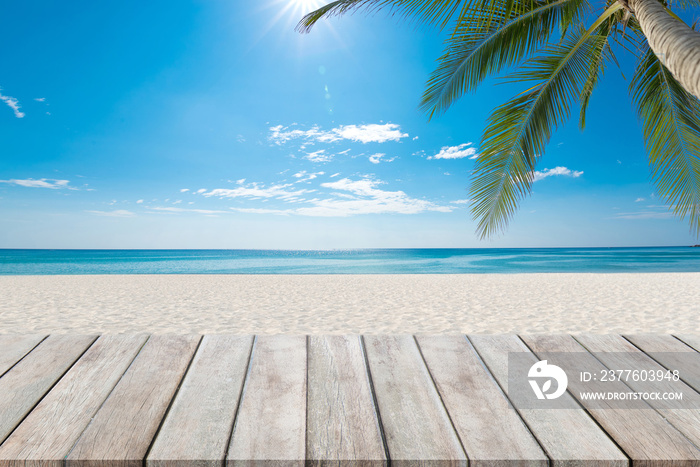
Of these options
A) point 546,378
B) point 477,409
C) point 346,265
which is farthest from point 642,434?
point 346,265

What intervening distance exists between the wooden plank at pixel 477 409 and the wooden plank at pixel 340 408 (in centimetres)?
30

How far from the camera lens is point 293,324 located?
6707mm

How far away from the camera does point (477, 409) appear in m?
1.46

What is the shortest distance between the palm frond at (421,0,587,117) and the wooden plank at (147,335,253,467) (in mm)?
3588

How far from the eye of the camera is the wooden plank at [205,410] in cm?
120

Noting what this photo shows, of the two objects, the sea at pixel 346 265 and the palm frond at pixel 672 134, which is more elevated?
the palm frond at pixel 672 134

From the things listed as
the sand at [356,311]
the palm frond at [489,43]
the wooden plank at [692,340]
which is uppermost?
the palm frond at [489,43]

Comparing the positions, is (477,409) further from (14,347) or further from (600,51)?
(600,51)

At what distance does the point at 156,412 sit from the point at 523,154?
4250mm

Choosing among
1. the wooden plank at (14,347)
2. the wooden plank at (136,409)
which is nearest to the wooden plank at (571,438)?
the wooden plank at (136,409)

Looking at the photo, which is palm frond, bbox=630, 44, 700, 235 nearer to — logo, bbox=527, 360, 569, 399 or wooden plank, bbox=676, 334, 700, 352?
wooden plank, bbox=676, 334, 700, 352

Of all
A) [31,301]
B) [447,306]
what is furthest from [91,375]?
[31,301]

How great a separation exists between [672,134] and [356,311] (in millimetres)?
5694

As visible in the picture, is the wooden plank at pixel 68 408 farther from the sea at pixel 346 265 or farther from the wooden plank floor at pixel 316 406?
the sea at pixel 346 265
